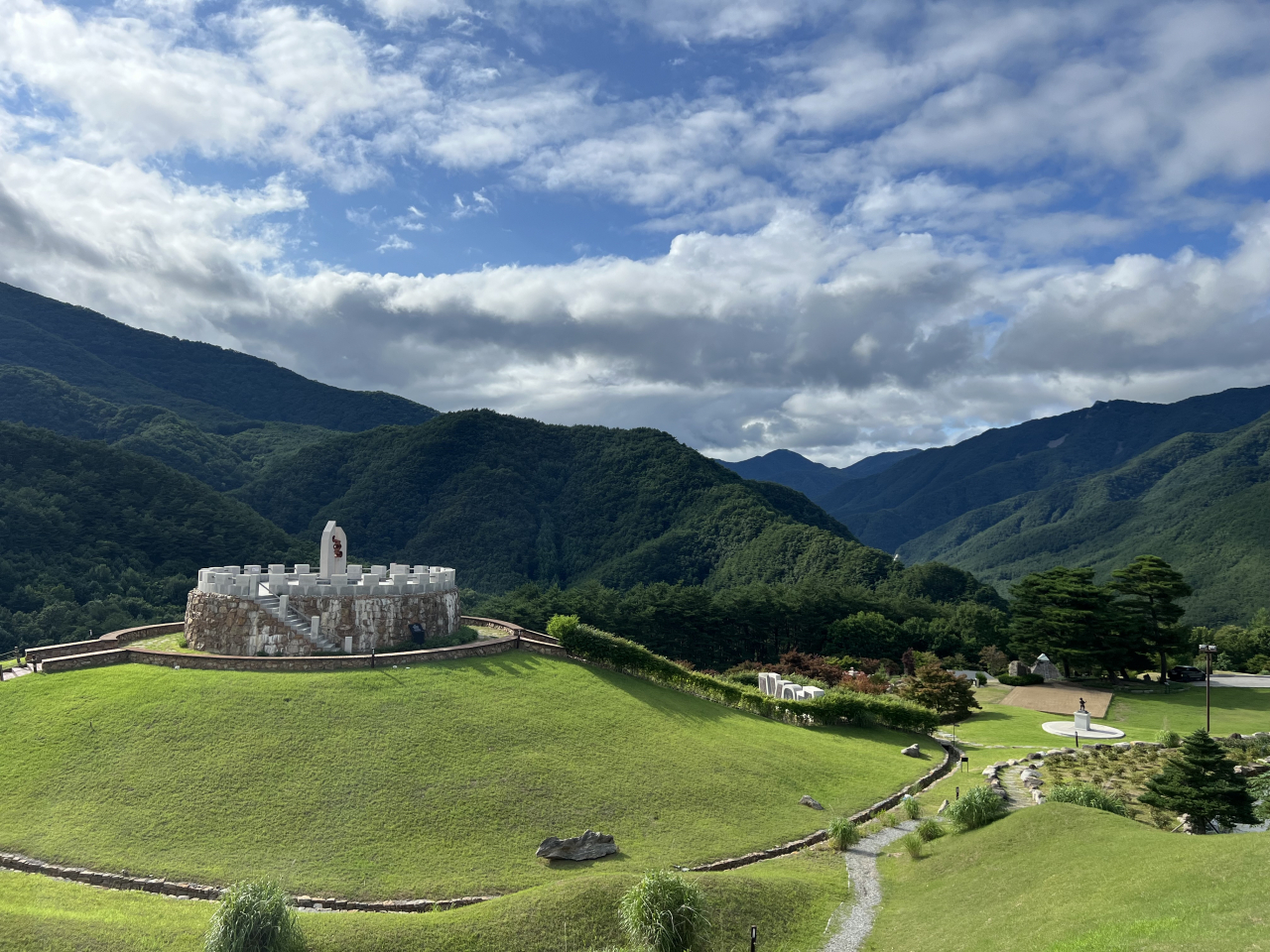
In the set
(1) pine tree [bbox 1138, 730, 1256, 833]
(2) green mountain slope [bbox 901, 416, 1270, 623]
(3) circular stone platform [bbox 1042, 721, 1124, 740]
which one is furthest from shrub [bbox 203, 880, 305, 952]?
(2) green mountain slope [bbox 901, 416, 1270, 623]

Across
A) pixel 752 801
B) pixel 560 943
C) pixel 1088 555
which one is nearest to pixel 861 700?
pixel 752 801

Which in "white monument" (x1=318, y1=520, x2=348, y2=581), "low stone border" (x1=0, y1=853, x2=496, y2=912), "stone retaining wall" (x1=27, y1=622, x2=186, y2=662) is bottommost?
"low stone border" (x1=0, y1=853, x2=496, y2=912)

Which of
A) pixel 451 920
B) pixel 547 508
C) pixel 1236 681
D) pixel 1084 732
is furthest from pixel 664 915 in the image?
pixel 547 508

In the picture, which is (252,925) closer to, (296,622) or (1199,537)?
(296,622)

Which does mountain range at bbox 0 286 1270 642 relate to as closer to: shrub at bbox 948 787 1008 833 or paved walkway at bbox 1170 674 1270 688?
paved walkway at bbox 1170 674 1270 688

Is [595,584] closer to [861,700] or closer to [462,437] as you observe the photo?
[861,700]

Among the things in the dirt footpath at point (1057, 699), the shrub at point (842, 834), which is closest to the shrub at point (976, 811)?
the shrub at point (842, 834)
